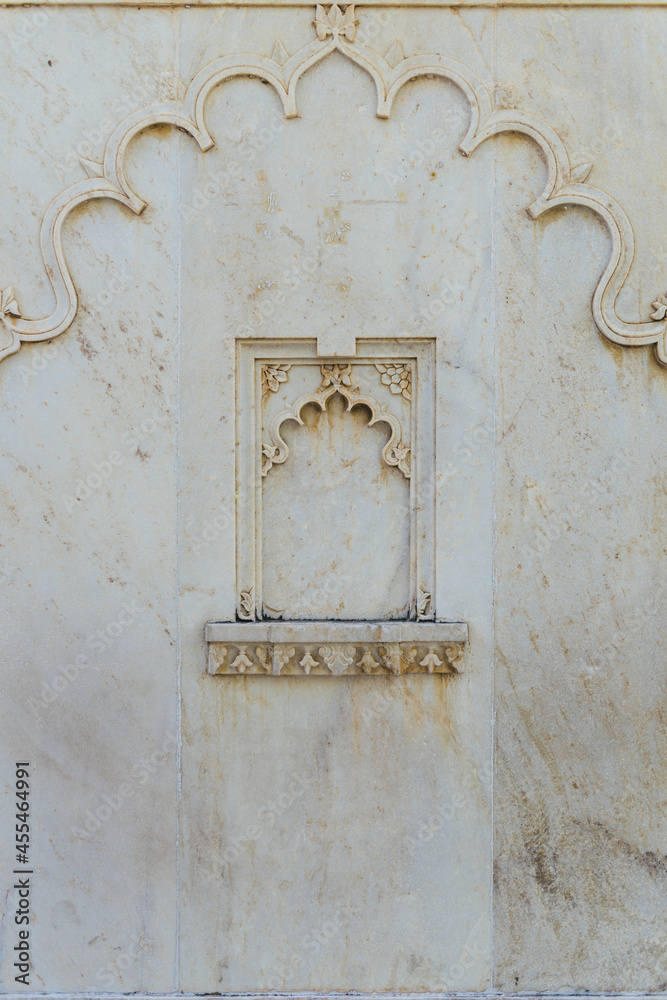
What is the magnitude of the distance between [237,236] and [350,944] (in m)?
3.16

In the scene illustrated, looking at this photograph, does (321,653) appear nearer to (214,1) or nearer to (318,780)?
(318,780)

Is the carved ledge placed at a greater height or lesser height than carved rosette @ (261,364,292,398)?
lesser

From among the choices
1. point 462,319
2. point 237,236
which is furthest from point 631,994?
point 237,236

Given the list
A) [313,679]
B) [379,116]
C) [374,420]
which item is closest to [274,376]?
[374,420]

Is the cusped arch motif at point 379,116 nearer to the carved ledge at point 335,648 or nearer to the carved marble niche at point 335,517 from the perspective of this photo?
the carved marble niche at point 335,517

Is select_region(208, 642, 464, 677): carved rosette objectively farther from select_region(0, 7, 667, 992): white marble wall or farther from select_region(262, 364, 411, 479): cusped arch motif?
select_region(262, 364, 411, 479): cusped arch motif

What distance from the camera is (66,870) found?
11.4ft

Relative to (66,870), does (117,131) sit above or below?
above

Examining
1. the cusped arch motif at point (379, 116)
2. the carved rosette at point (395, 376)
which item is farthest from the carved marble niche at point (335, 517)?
the cusped arch motif at point (379, 116)

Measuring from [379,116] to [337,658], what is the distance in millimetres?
2351

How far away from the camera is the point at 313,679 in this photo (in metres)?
3.45

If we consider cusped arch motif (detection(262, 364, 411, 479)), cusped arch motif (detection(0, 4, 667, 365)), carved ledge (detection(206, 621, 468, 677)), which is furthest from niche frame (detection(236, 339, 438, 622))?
cusped arch motif (detection(0, 4, 667, 365))

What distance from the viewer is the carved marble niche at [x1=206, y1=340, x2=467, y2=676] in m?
3.41

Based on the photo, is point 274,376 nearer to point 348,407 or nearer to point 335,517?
point 348,407
